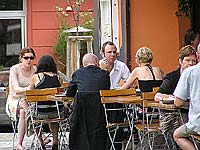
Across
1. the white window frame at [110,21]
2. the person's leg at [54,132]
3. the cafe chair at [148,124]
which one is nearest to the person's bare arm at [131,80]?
the cafe chair at [148,124]

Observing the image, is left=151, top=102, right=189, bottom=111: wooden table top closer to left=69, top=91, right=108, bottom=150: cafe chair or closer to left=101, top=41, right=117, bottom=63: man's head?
left=69, top=91, right=108, bottom=150: cafe chair

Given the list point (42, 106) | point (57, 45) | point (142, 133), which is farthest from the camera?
point (57, 45)

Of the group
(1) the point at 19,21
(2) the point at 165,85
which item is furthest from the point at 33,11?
(2) the point at 165,85

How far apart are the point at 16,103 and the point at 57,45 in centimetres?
762

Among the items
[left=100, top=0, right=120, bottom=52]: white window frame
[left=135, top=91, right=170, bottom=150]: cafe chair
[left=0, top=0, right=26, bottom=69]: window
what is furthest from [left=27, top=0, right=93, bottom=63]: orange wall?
[left=135, top=91, right=170, bottom=150]: cafe chair

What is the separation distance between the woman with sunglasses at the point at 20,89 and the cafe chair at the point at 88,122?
1.37 metres

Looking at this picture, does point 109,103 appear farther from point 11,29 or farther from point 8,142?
point 11,29

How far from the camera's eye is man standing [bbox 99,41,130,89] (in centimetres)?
914

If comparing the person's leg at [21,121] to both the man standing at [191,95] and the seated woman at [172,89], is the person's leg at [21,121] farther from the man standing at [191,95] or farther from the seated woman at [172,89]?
the man standing at [191,95]

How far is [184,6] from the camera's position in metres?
10.9

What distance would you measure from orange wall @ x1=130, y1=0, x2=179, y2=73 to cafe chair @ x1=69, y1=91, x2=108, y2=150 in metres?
3.28

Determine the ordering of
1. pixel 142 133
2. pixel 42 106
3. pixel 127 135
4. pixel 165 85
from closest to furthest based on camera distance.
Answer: pixel 165 85
pixel 142 133
pixel 127 135
pixel 42 106

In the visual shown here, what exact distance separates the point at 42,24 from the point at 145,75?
901cm

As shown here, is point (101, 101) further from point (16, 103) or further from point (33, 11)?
point (33, 11)
